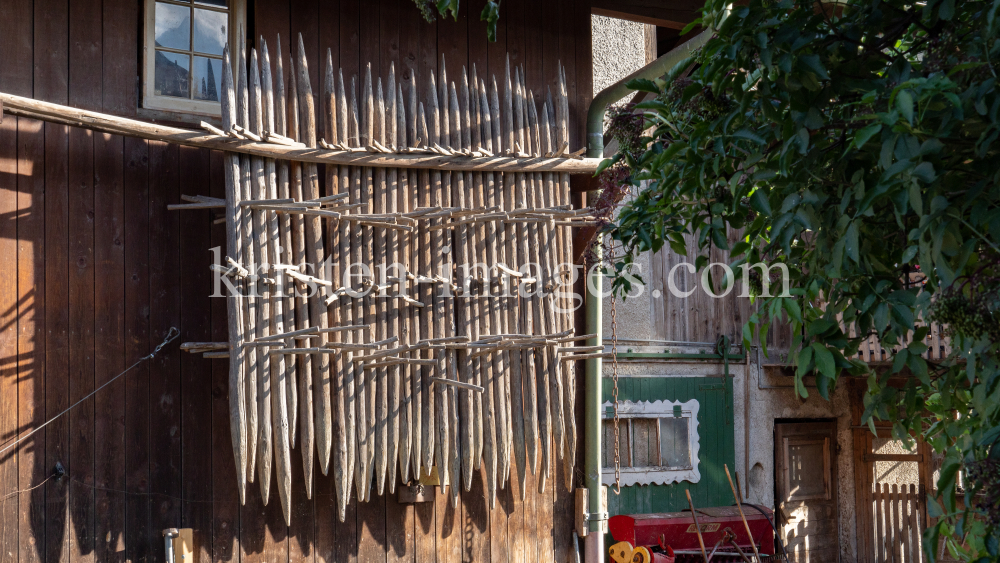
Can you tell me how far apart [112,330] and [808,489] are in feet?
29.3

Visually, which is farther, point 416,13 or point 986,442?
point 416,13

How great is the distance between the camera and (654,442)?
30.2 ft

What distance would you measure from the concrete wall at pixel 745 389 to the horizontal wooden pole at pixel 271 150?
12.5ft

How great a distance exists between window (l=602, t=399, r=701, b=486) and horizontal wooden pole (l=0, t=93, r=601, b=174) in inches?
171

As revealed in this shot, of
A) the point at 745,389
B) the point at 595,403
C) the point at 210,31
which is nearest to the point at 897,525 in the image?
the point at 745,389

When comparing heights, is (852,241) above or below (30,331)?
above

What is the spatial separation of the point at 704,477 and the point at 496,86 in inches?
238

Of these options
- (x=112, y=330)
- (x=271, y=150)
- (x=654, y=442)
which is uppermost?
(x=271, y=150)

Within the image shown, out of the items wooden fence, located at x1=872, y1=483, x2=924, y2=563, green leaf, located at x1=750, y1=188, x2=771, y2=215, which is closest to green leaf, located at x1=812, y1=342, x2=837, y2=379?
green leaf, located at x1=750, y1=188, x2=771, y2=215

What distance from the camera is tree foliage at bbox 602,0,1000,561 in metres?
1.86

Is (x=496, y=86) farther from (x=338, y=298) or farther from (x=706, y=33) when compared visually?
(x=338, y=298)

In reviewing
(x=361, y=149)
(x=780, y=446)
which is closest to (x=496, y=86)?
(x=361, y=149)

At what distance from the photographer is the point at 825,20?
229cm

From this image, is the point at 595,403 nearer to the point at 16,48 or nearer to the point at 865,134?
the point at 865,134
